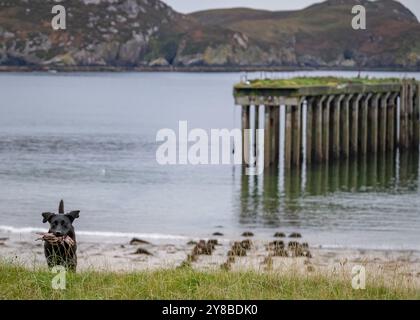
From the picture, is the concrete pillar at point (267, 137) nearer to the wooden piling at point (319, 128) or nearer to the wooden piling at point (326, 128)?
the wooden piling at point (319, 128)

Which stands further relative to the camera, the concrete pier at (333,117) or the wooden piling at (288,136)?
the wooden piling at (288,136)

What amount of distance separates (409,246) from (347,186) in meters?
16.0

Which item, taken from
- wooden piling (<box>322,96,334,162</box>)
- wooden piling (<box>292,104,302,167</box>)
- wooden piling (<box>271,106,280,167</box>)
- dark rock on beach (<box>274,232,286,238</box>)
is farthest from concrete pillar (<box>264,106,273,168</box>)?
dark rock on beach (<box>274,232,286,238</box>)

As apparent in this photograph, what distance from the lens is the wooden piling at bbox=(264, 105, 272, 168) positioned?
133ft

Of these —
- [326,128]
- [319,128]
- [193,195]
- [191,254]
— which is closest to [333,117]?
[326,128]

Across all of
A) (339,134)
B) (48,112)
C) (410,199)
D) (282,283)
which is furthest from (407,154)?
(48,112)

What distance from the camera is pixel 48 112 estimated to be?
115 m

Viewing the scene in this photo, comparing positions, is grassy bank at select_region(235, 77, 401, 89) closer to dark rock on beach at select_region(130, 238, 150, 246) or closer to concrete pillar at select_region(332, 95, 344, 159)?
concrete pillar at select_region(332, 95, 344, 159)

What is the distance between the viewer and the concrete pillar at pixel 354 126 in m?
45.9

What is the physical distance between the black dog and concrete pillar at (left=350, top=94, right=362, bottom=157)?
105 ft

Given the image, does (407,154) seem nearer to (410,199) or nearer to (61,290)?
(410,199)

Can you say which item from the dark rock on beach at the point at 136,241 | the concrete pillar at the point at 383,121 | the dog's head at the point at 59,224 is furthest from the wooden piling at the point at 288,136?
the dog's head at the point at 59,224
